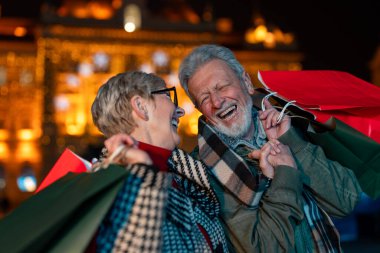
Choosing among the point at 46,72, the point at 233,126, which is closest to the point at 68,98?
the point at 46,72

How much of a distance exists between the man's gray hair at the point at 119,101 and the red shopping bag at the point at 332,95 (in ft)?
2.70

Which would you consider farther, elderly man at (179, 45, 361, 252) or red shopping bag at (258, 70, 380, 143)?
red shopping bag at (258, 70, 380, 143)

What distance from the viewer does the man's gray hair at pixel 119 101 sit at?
225 centimetres

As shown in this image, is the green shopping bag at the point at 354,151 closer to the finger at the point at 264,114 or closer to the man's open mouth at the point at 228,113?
the finger at the point at 264,114

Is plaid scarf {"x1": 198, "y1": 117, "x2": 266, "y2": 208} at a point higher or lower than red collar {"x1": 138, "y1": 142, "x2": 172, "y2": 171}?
lower

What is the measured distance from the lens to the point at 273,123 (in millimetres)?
2758

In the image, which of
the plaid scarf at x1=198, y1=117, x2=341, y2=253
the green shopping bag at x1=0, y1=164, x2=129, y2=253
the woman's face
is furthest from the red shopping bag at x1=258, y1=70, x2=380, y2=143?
the green shopping bag at x1=0, y1=164, x2=129, y2=253

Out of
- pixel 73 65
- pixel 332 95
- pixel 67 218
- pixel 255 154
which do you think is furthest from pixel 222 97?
pixel 73 65

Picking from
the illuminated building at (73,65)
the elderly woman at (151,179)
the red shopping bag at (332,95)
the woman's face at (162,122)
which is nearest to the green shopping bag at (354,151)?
the red shopping bag at (332,95)

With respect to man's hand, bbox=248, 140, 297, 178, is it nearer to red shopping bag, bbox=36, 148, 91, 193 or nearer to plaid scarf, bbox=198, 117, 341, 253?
plaid scarf, bbox=198, 117, 341, 253

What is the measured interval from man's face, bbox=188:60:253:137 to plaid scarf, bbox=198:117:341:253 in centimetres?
8

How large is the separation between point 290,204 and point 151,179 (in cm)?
69

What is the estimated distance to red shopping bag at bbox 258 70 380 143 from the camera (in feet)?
9.32

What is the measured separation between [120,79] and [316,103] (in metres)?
0.94
